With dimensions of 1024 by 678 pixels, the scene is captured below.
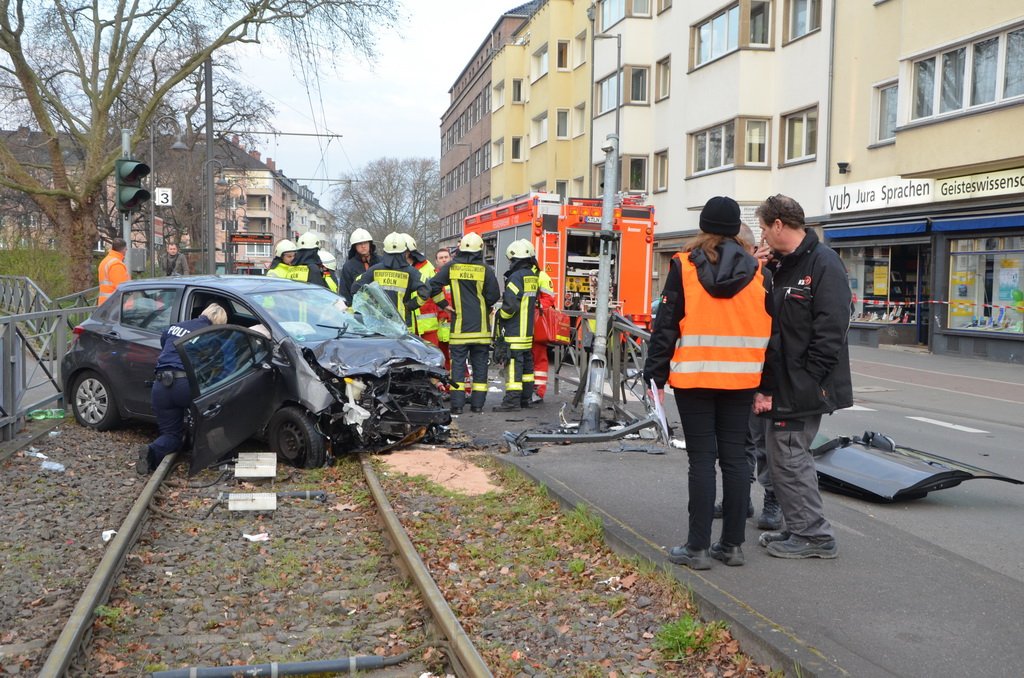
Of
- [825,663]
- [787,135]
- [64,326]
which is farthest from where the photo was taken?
[787,135]

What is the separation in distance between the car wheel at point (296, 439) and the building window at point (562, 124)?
118 feet

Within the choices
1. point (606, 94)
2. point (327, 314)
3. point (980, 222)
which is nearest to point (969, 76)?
point (980, 222)

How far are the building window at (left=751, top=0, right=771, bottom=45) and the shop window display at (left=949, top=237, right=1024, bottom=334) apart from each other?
9.37 meters

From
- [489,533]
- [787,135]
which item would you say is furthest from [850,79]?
[489,533]

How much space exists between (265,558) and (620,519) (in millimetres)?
2138

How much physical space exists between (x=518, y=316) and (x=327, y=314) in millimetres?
2747

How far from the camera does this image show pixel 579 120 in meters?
41.0

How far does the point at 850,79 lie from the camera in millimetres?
23203

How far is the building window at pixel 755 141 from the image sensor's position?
2673 centimetres

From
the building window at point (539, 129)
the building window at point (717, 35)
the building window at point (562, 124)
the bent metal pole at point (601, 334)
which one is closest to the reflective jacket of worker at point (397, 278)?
the bent metal pole at point (601, 334)

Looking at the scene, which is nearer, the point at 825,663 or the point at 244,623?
the point at 825,663

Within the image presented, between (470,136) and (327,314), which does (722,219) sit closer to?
(327,314)

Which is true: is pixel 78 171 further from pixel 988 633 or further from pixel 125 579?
pixel 988 633

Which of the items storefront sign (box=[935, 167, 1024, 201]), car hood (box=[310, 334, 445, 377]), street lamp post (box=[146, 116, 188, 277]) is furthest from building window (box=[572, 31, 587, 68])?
car hood (box=[310, 334, 445, 377])
